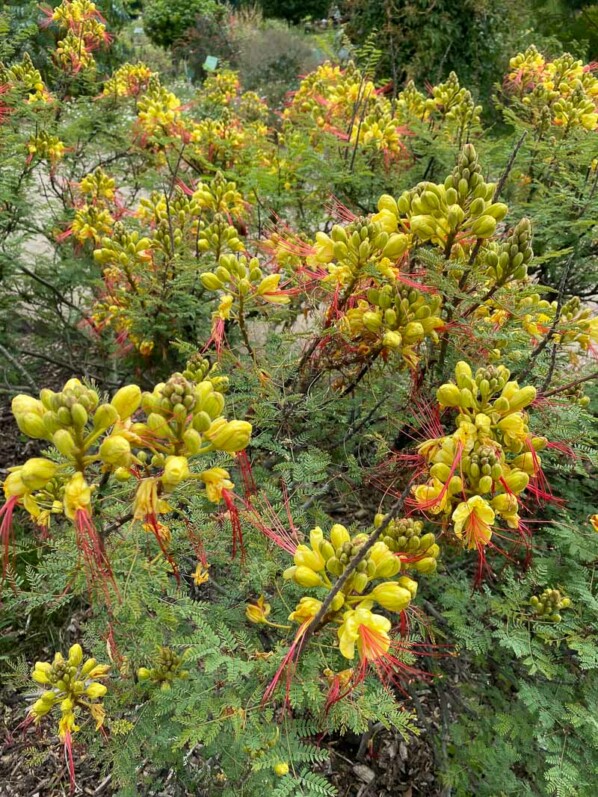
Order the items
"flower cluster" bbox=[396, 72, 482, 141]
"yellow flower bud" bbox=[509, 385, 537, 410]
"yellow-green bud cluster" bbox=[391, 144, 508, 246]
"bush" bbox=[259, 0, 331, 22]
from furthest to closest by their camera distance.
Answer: "bush" bbox=[259, 0, 331, 22], "flower cluster" bbox=[396, 72, 482, 141], "yellow-green bud cluster" bbox=[391, 144, 508, 246], "yellow flower bud" bbox=[509, 385, 537, 410]

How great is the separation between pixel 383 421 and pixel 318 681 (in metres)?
1.26

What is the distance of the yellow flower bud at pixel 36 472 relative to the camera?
45.2 inches

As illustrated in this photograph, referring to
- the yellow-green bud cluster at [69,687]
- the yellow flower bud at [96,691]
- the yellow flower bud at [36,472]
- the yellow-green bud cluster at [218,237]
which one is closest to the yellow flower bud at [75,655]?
the yellow-green bud cluster at [69,687]

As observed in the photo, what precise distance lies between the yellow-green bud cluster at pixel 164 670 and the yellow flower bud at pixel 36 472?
769 mm

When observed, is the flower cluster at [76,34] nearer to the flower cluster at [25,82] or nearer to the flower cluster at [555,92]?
the flower cluster at [25,82]

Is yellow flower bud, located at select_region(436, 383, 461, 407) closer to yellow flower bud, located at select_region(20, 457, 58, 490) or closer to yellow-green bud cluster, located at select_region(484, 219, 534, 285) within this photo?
yellow-green bud cluster, located at select_region(484, 219, 534, 285)

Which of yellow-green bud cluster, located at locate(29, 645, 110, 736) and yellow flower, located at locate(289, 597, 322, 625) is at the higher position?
yellow flower, located at locate(289, 597, 322, 625)

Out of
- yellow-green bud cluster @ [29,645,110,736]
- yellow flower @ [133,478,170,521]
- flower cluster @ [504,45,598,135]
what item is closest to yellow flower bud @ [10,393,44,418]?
yellow flower @ [133,478,170,521]

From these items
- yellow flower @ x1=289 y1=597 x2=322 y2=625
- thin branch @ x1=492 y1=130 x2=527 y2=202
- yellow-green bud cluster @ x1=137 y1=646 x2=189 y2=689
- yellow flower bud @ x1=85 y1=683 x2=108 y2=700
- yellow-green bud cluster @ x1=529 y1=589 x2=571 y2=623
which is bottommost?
yellow flower bud @ x1=85 y1=683 x2=108 y2=700

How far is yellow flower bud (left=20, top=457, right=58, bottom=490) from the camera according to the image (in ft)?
3.77

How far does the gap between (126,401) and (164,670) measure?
0.94 m

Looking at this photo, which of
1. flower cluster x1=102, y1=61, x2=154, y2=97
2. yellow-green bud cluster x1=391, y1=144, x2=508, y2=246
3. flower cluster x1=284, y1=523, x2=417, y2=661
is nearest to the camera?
flower cluster x1=284, y1=523, x2=417, y2=661

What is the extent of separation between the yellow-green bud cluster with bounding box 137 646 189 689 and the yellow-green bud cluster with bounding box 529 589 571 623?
111 centimetres

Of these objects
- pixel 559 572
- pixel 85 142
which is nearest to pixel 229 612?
pixel 559 572
